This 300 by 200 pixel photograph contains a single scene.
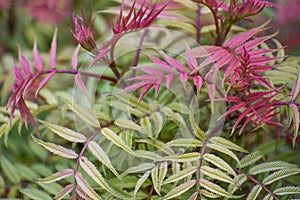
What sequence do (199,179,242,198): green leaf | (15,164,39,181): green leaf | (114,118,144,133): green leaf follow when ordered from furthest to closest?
(15,164,39,181): green leaf → (114,118,144,133): green leaf → (199,179,242,198): green leaf

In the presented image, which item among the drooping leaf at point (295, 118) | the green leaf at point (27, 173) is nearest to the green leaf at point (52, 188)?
the green leaf at point (27, 173)

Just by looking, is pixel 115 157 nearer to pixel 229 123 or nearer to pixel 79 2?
pixel 229 123

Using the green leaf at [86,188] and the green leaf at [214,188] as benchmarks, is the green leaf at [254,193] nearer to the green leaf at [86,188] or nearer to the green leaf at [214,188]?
the green leaf at [214,188]

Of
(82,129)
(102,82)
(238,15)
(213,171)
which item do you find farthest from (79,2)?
(213,171)

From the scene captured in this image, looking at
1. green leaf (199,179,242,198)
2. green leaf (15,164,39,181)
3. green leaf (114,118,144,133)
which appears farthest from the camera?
Answer: green leaf (15,164,39,181)

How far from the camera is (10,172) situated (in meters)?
1.16

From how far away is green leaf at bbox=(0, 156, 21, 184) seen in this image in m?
1.14

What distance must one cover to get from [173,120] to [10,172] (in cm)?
41

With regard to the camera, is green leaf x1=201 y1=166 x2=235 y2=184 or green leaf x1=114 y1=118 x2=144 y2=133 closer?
green leaf x1=201 y1=166 x2=235 y2=184

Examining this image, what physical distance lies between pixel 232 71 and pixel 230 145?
0.13 metres

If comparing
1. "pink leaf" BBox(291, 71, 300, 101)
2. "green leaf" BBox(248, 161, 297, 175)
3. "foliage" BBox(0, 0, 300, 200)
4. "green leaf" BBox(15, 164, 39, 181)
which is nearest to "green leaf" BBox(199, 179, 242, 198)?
"foliage" BBox(0, 0, 300, 200)

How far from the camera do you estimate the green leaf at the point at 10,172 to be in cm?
114

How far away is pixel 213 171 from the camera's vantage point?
845 mm

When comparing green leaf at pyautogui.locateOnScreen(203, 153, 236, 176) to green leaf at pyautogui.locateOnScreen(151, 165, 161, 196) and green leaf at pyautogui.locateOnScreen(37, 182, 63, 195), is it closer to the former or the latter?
green leaf at pyautogui.locateOnScreen(151, 165, 161, 196)
